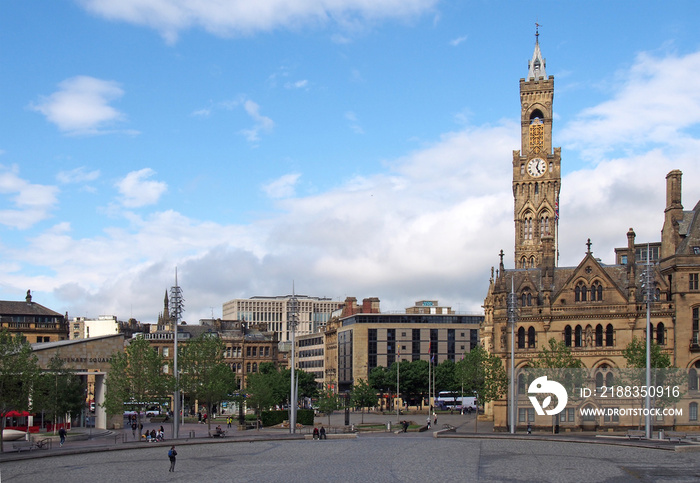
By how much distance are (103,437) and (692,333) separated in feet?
184

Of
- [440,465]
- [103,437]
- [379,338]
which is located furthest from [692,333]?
[379,338]

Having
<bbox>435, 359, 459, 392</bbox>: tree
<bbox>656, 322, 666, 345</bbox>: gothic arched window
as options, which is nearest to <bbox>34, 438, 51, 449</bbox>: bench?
<bbox>656, 322, 666, 345</bbox>: gothic arched window

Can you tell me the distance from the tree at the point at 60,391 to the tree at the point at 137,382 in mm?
4397

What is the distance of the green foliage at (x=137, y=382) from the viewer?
78.5 m

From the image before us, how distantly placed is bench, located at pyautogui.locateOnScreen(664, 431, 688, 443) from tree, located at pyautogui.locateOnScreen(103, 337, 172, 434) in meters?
41.7

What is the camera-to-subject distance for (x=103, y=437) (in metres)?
81.5

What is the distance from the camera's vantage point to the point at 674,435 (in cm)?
7575

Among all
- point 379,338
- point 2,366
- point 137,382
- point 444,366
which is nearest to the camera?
point 2,366

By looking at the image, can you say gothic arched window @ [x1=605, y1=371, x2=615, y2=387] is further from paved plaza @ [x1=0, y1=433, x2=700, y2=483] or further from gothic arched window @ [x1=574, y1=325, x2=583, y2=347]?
paved plaza @ [x1=0, y1=433, x2=700, y2=483]

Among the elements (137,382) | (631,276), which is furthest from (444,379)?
(137,382)

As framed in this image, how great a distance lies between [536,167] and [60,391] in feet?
266

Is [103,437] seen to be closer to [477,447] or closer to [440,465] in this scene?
[477,447]

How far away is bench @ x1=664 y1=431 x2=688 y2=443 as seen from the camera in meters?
69.4

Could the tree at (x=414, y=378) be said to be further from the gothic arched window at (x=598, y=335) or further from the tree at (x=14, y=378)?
the tree at (x=14, y=378)
